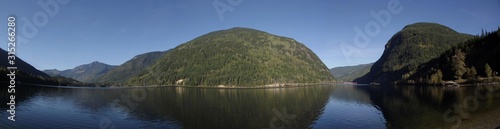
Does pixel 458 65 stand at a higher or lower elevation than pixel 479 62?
lower

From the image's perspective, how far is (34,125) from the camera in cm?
5919

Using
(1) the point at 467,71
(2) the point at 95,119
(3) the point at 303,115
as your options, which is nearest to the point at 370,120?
(3) the point at 303,115

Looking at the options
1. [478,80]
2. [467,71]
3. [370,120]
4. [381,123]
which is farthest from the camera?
[467,71]

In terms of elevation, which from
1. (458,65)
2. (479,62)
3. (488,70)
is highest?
(479,62)

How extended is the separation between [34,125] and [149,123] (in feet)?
70.6

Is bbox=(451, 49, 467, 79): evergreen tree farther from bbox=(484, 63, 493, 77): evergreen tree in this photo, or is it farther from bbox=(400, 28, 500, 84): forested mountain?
bbox=(484, 63, 493, 77): evergreen tree

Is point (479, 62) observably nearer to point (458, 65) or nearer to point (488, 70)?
point (458, 65)

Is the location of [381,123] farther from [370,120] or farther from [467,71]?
[467,71]

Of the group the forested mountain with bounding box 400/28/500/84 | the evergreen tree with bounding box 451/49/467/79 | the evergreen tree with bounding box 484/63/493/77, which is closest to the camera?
the evergreen tree with bounding box 484/63/493/77

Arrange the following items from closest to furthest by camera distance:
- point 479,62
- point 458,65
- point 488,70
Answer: point 488,70 → point 479,62 → point 458,65

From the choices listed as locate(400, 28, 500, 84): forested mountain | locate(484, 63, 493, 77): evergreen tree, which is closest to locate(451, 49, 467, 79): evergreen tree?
locate(400, 28, 500, 84): forested mountain

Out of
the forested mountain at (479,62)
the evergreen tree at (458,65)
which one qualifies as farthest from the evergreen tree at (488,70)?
the evergreen tree at (458,65)

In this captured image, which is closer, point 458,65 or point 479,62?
point 479,62

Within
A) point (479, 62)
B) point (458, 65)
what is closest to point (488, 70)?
point (479, 62)
